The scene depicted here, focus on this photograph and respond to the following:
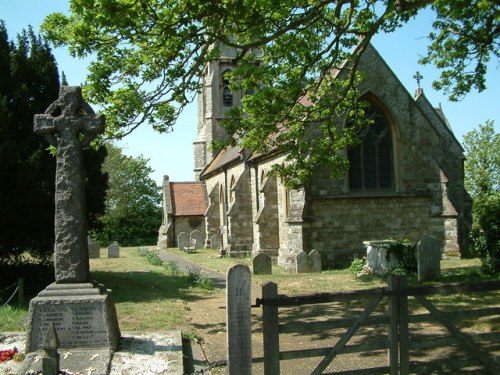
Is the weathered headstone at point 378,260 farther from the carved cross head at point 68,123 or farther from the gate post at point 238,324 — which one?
the gate post at point 238,324

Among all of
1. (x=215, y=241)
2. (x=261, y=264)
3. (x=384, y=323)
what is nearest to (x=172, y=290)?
(x=261, y=264)

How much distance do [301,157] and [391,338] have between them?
8777 millimetres

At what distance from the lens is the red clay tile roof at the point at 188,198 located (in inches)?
1524

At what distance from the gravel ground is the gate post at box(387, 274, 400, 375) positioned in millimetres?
2367

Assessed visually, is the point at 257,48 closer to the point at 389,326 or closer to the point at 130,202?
the point at 389,326

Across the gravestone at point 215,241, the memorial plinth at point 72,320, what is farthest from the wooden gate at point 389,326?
the gravestone at point 215,241

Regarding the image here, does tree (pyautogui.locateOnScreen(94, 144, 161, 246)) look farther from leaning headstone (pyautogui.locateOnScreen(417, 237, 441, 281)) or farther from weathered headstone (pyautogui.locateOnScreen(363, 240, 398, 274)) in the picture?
leaning headstone (pyautogui.locateOnScreen(417, 237, 441, 281))

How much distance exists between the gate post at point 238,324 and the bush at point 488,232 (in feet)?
35.6

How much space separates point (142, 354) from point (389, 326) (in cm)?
314

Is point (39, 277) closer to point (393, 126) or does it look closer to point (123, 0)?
point (123, 0)

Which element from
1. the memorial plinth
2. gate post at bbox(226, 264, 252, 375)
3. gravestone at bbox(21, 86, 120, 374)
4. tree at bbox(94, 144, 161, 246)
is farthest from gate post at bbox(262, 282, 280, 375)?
tree at bbox(94, 144, 161, 246)

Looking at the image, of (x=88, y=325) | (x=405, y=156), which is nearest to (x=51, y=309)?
(x=88, y=325)

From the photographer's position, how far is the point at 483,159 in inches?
2140

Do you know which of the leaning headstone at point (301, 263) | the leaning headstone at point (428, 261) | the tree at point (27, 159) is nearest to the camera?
the tree at point (27, 159)
